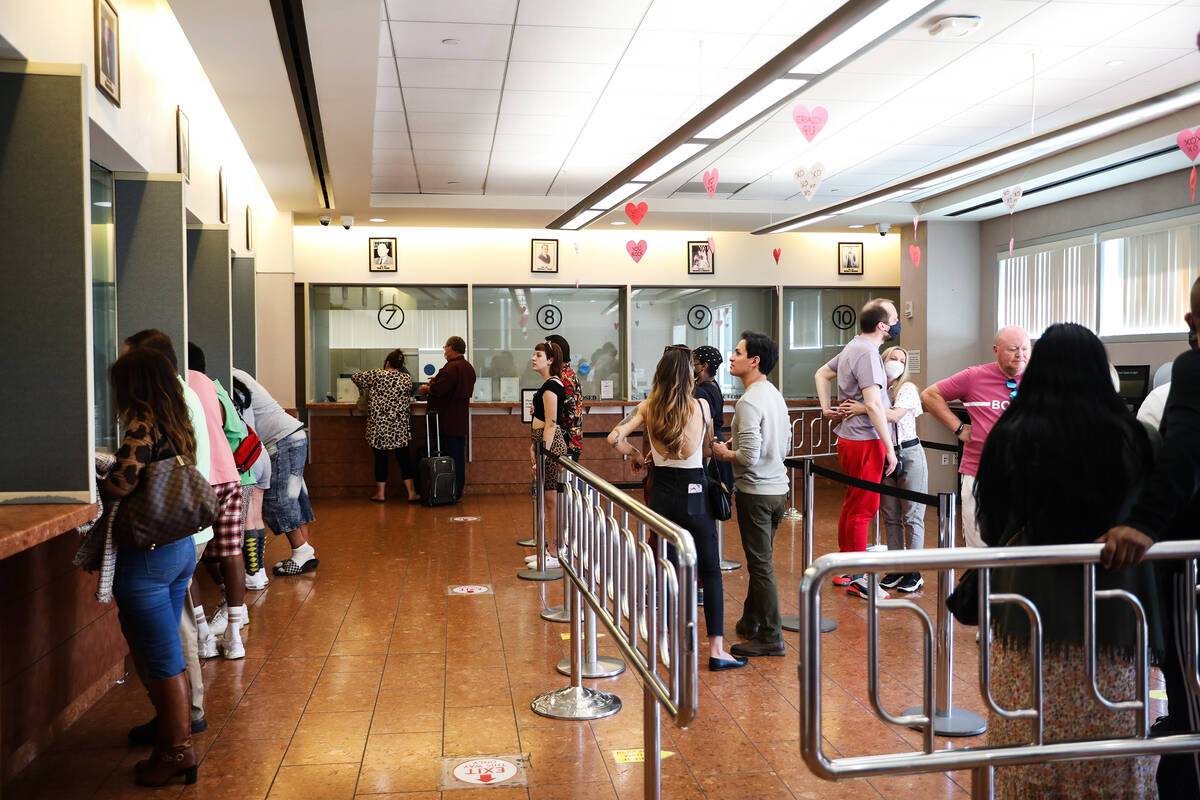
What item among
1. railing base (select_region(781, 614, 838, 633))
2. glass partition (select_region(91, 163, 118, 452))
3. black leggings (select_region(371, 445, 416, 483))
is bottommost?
railing base (select_region(781, 614, 838, 633))

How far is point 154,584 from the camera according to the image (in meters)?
3.12

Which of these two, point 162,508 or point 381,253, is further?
point 381,253

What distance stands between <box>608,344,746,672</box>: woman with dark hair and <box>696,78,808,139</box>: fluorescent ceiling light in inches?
57.7

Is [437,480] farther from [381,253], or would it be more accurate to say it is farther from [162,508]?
[162,508]

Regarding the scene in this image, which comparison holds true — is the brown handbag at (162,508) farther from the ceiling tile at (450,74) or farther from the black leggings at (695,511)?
the ceiling tile at (450,74)

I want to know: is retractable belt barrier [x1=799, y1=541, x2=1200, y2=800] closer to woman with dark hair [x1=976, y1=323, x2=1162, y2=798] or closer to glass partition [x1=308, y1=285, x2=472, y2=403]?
woman with dark hair [x1=976, y1=323, x2=1162, y2=798]

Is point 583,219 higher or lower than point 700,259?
higher

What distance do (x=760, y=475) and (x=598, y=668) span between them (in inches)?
45.1

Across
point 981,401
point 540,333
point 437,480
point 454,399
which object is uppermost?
point 540,333

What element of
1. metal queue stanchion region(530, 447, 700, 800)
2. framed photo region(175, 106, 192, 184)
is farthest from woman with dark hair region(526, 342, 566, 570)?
framed photo region(175, 106, 192, 184)

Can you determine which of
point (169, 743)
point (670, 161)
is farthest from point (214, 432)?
point (670, 161)

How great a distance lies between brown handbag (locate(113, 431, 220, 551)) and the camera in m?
3.01

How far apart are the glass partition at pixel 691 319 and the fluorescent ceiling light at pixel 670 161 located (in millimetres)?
4526

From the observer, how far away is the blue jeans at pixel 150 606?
10.1 feet
